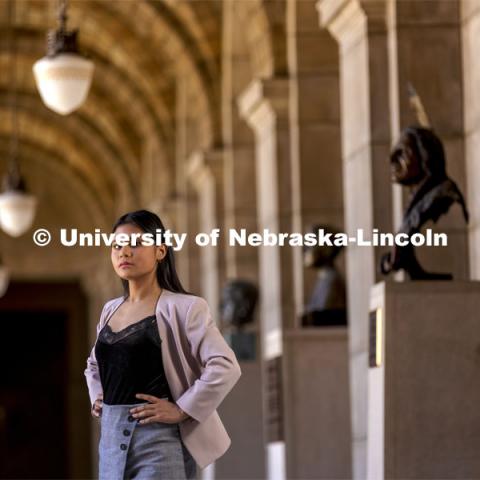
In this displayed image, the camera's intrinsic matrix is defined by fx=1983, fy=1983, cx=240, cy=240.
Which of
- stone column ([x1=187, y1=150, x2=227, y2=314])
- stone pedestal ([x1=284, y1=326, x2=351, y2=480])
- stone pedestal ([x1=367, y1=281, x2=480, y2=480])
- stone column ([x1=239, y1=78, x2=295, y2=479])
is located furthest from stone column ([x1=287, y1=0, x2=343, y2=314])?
stone pedestal ([x1=367, y1=281, x2=480, y2=480])

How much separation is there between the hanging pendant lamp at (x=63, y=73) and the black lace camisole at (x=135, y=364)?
866 centimetres

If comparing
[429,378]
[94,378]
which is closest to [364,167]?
[429,378]

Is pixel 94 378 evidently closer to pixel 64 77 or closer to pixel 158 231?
pixel 158 231

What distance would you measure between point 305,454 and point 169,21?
1285 centimetres

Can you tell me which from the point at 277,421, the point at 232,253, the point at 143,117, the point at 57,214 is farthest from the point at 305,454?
the point at 57,214

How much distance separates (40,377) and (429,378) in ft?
123

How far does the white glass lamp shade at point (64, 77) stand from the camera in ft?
52.3

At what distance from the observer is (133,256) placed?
743 cm

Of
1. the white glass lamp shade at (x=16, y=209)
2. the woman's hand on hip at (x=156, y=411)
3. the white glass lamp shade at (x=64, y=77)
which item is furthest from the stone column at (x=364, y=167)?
the white glass lamp shade at (x=16, y=209)

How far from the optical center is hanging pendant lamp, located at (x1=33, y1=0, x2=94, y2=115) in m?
15.9

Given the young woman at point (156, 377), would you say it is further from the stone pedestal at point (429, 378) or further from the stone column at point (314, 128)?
the stone column at point (314, 128)

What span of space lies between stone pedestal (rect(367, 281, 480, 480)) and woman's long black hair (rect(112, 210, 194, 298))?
3.41 metres

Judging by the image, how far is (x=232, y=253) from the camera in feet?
76.5

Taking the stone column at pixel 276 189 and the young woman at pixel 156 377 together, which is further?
the stone column at pixel 276 189
